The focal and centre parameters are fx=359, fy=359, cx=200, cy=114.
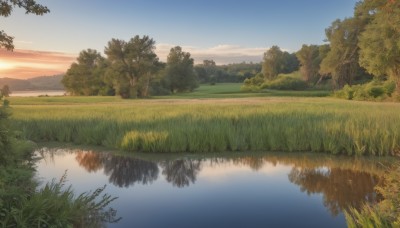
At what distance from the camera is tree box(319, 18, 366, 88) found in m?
53.5

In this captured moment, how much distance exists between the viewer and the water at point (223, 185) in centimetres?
720

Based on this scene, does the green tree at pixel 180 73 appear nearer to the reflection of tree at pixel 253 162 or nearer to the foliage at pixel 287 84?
the foliage at pixel 287 84

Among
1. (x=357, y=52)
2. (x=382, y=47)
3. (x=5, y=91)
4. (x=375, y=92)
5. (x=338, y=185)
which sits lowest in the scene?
(x=338, y=185)

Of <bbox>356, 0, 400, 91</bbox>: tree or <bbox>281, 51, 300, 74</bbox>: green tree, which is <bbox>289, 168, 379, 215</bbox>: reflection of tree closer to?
<bbox>356, 0, 400, 91</bbox>: tree

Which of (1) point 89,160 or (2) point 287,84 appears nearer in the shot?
(1) point 89,160

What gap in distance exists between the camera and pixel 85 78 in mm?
71438

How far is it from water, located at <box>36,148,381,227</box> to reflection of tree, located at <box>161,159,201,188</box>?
3 centimetres

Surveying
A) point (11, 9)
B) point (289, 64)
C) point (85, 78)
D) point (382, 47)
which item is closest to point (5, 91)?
point (11, 9)

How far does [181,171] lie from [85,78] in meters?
65.1

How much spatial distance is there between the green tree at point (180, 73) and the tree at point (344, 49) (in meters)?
26.1

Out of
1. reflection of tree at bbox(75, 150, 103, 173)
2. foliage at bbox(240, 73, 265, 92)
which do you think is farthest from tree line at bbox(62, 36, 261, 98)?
reflection of tree at bbox(75, 150, 103, 173)

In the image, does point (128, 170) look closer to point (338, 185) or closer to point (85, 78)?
point (338, 185)

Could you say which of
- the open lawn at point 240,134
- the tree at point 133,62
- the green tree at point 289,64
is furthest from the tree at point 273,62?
the open lawn at point 240,134

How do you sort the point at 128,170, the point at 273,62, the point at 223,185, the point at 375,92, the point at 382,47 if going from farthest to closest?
the point at 273,62
the point at 375,92
the point at 382,47
the point at 128,170
the point at 223,185
